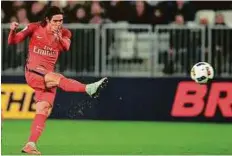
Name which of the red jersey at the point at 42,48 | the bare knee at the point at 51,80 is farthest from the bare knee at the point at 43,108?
the red jersey at the point at 42,48

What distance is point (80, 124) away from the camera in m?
17.7

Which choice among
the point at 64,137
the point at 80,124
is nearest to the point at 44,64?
the point at 64,137

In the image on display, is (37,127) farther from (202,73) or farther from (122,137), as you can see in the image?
(122,137)

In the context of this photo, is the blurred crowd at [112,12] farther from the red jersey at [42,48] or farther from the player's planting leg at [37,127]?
the player's planting leg at [37,127]

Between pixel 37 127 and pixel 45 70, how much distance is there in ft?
2.97

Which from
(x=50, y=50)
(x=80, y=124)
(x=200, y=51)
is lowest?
(x=80, y=124)

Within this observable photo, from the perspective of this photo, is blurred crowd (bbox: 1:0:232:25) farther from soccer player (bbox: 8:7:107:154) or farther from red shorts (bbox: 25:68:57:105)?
red shorts (bbox: 25:68:57:105)

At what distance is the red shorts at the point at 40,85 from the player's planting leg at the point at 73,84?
7cm

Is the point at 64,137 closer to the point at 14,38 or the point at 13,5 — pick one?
the point at 14,38

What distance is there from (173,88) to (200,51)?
105 cm

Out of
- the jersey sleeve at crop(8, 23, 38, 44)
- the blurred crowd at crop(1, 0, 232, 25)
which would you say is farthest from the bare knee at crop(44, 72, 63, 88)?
the blurred crowd at crop(1, 0, 232, 25)

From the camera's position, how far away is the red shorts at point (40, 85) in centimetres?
1166

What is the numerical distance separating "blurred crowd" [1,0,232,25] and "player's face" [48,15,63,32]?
22.5 ft

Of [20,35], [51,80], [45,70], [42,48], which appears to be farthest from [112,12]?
[20,35]
